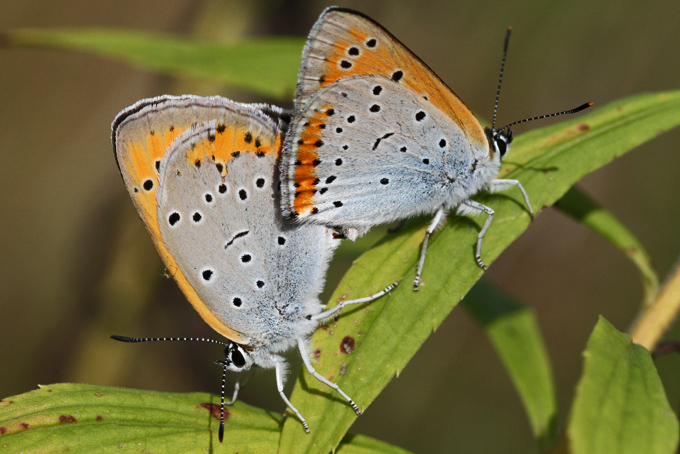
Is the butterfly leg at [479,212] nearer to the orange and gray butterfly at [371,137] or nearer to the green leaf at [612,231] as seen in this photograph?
the orange and gray butterfly at [371,137]

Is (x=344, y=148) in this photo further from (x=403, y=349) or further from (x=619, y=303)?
(x=619, y=303)

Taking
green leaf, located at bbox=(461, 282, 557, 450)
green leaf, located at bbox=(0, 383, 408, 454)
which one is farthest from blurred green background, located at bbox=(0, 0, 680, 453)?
green leaf, located at bbox=(0, 383, 408, 454)

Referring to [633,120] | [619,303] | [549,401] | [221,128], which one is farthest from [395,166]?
[619,303]

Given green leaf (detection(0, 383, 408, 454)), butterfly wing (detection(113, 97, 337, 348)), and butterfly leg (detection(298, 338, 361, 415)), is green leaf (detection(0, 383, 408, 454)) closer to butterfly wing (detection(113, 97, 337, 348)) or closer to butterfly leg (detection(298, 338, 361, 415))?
butterfly leg (detection(298, 338, 361, 415))

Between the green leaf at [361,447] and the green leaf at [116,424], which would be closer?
the green leaf at [116,424]

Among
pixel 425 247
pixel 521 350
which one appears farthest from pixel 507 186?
pixel 521 350

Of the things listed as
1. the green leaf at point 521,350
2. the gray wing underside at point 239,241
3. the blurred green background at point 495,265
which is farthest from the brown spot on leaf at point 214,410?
the blurred green background at point 495,265

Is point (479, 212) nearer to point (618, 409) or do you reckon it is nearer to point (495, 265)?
point (618, 409)
